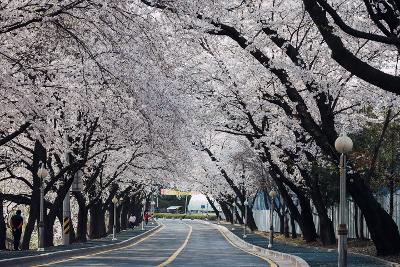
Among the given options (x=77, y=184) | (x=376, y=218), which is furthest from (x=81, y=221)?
(x=376, y=218)

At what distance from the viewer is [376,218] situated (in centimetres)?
2227

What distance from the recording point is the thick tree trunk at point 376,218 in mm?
22094

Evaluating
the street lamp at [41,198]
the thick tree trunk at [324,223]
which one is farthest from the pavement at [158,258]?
the thick tree trunk at [324,223]

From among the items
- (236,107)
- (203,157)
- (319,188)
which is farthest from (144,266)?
(203,157)

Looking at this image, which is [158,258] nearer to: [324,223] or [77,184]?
[324,223]

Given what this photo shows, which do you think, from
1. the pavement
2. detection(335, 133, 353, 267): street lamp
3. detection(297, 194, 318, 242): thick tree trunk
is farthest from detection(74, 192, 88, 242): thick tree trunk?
detection(335, 133, 353, 267): street lamp

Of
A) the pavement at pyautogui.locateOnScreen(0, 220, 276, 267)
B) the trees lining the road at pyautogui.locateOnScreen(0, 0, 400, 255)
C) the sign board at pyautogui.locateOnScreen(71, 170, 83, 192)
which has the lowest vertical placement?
the pavement at pyautogui.locateOnScreen(0, 220, 276, 267)

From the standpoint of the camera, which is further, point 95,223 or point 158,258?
point 95,223

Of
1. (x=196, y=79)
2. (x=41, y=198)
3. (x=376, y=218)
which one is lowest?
(x=376, y=218)

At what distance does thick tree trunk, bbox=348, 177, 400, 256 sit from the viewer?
22094mm

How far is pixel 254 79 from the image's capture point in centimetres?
3119

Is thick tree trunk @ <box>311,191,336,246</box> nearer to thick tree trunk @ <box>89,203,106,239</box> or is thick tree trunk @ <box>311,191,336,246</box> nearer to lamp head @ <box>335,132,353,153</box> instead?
lamp head @ <box>335,132,353,153</box>

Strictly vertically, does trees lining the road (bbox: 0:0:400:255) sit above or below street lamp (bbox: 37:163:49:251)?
above

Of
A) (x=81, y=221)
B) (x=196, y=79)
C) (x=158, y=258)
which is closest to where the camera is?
(x=158, y=258)
